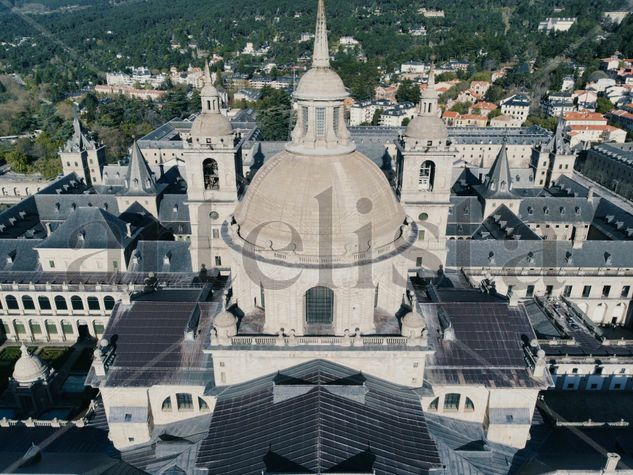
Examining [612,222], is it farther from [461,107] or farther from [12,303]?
[461,107]

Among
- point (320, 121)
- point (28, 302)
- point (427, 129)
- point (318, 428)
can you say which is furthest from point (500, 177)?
point (28, 302)

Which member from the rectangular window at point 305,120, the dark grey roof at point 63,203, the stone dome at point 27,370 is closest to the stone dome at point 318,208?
the rectangular window at point 305,120

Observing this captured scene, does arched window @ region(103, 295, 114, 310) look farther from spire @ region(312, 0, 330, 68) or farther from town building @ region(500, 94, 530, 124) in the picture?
town building @ region(500, 94, 530, 124)

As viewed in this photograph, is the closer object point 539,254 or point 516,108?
point 539,254

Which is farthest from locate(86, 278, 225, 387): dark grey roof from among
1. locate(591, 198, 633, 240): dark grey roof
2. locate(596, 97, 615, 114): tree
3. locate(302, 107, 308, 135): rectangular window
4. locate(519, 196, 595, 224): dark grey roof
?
locate(596, 97, 615, 114): tree

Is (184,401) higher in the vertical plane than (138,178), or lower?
lower

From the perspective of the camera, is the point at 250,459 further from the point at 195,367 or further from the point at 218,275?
the point at 218,275
